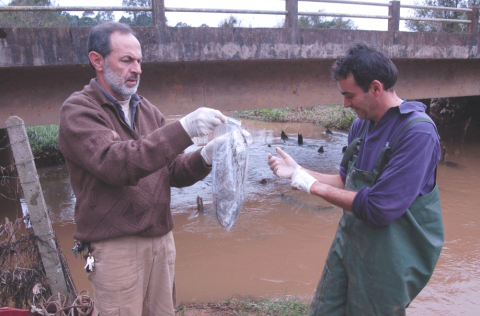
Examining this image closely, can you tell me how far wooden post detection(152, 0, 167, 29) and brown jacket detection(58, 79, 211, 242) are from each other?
11.2ft

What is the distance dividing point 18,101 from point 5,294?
3228mm

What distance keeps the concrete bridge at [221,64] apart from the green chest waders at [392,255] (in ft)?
13.3

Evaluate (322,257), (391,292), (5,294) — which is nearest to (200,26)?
(322,257)

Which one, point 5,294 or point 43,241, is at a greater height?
point 43,241

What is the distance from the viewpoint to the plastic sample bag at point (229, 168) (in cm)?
205

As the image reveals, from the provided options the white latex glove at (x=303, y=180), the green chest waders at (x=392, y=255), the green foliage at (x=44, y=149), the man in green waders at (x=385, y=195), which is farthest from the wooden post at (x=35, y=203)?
the green foliage at (x=44, y=149)

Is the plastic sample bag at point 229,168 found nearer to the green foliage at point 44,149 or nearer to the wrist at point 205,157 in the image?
the wrist at point 205,157

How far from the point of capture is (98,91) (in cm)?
180

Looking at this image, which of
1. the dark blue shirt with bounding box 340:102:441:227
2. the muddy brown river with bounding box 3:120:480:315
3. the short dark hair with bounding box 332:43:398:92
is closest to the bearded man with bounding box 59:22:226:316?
the short dark hair with bounding box 332:43:398:92

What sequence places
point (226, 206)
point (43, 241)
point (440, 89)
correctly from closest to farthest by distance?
point (226, 206) → point (43, 241) → point (440, 89)

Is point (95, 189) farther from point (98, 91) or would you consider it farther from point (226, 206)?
point (226, 206)

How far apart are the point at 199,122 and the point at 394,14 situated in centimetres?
672

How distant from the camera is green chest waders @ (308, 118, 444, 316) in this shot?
70.3 inches

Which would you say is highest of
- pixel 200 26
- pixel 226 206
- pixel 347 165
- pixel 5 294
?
pixel 200 26
